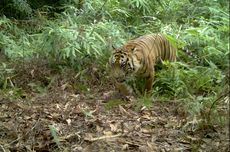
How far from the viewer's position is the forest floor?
160 inches

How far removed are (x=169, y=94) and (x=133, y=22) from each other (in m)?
2.96

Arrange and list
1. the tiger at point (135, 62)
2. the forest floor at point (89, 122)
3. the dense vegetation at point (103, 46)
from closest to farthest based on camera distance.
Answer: the forest floor at point (89, 122) → the dense vegetation at point (103, 46) → the tiger at point (135, 62)

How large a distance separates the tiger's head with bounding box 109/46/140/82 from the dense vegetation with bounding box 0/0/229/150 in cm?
16

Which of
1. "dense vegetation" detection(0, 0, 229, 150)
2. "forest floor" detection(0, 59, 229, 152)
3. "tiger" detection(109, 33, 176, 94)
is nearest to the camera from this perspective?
"forest floor" detection(0, 59, 229, 152)

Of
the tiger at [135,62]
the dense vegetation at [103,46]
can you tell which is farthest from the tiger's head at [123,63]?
the dense vegetation at [103,46]

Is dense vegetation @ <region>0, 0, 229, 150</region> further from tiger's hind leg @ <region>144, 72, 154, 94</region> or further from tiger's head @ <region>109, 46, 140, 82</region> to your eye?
tiger's head @ <region>109, 46, 140, 82</region>

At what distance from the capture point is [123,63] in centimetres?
571

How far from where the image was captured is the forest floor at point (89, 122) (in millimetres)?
4055

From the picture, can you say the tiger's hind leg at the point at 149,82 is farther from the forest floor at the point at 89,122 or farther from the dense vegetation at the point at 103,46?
the forest floor at the point at 89,122

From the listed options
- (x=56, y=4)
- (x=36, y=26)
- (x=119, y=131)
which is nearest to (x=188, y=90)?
(x=119, y=131)

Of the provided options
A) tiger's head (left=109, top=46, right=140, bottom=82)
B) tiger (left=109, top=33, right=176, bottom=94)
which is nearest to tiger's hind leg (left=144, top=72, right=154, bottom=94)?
tiger (left=109, top=33, right=176, bottom=94)

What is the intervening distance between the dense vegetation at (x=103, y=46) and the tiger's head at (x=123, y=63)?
0.16 meters

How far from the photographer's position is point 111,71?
577 centimetres

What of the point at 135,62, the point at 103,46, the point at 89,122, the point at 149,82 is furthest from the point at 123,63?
the point at 89,122
